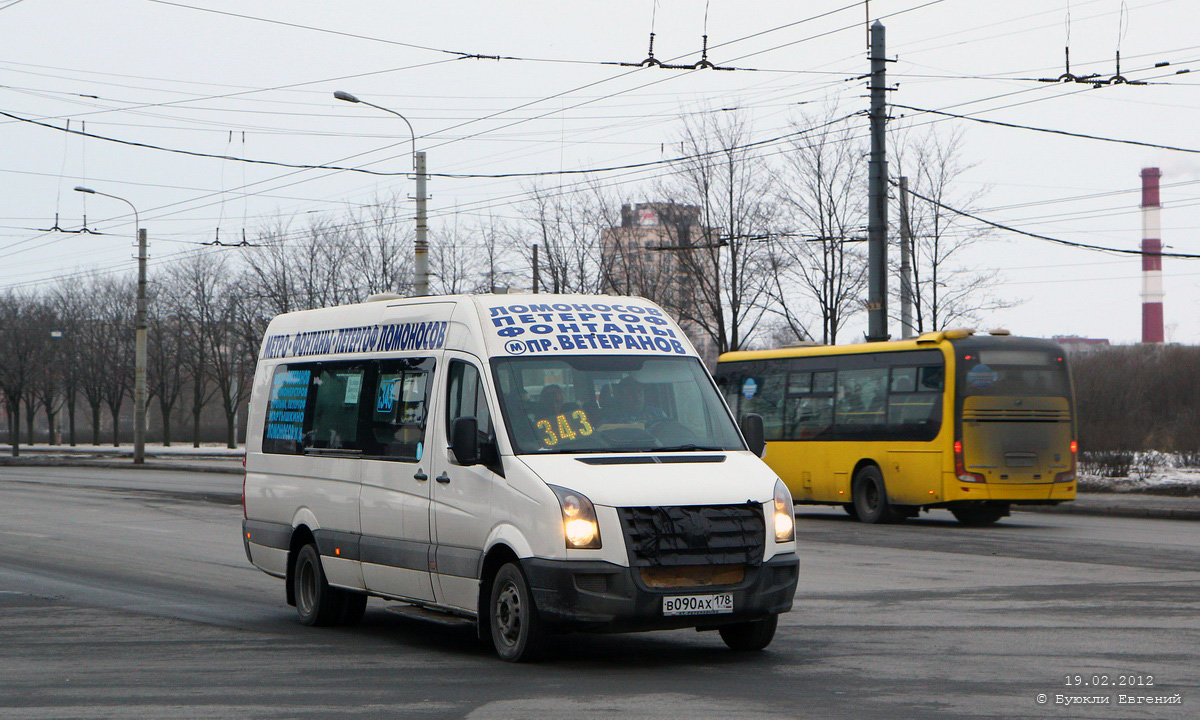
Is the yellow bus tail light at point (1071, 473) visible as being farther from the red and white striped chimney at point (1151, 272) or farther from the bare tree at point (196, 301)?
the red and white striped chimney at point (1151, 272)

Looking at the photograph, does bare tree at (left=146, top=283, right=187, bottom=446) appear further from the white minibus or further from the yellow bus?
the white minibus

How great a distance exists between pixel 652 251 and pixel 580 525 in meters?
39.0

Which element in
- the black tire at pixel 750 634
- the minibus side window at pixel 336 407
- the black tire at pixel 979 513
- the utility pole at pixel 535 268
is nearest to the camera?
the black tire at pixel 750 634

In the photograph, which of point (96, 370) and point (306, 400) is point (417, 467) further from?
point (96, 370)

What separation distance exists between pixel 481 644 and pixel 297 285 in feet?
183

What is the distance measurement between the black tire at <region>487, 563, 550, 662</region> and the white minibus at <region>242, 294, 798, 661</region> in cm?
1

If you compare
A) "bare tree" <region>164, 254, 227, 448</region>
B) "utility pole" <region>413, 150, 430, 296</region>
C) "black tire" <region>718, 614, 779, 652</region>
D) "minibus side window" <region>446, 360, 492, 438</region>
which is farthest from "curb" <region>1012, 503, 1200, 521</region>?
"bare tree" <region>164, 254, 227, 448</region>

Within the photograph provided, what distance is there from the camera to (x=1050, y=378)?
21.6 metres

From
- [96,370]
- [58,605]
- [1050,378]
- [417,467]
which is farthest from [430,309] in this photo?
[96,370]

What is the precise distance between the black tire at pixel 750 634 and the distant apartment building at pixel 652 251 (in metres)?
34.6

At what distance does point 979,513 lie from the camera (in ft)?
76.1

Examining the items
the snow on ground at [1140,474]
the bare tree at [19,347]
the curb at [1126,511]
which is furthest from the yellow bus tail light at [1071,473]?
the bare tree at [19,347]

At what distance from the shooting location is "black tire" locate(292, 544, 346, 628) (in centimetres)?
1076

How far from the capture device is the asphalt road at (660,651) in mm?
7312
